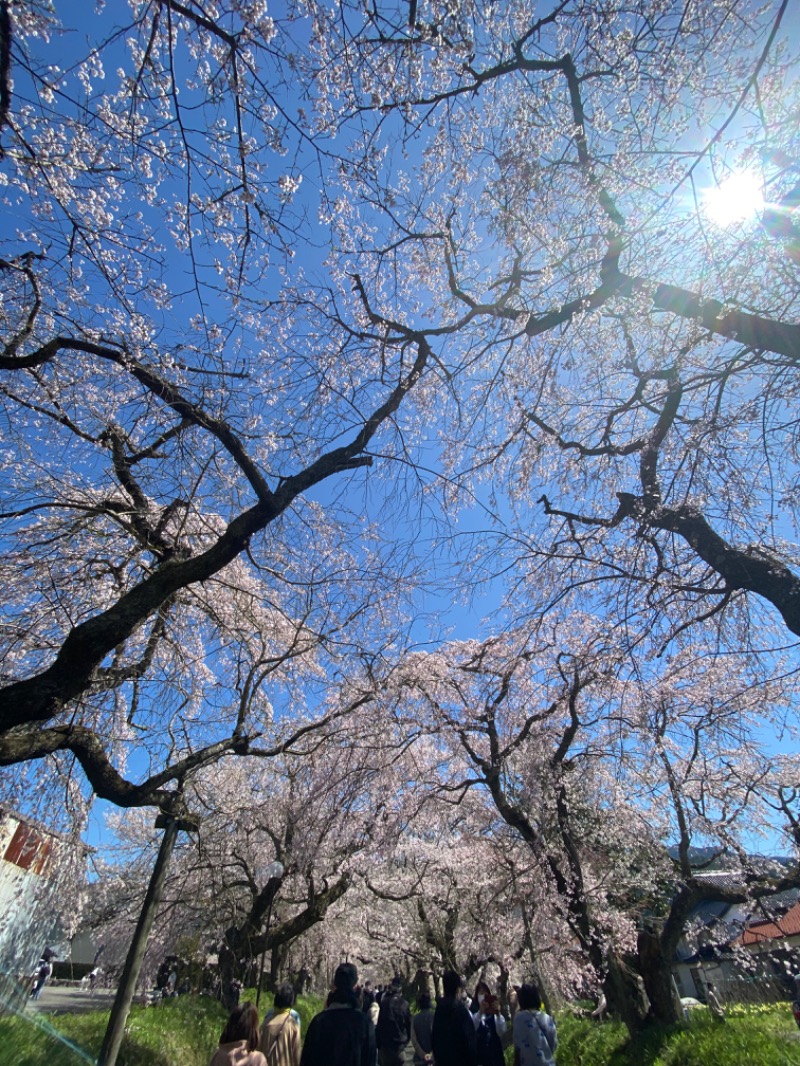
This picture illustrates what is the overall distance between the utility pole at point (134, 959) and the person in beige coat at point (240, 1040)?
0.93 meters

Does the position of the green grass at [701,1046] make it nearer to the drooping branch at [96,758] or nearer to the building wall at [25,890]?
the drooping branch at [96,758]

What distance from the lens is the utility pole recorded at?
422 cm

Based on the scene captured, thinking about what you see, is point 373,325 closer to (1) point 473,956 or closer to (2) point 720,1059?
(2) point 720,1059

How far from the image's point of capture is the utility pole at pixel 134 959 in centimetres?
422

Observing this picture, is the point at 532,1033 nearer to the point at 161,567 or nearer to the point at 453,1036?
the point at 453,1036

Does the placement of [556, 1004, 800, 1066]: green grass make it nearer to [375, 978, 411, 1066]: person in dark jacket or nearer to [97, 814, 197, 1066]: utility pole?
[375, 978, 411, 1066]: person in dark jacket

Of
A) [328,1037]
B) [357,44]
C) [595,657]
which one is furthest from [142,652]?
[357,44]

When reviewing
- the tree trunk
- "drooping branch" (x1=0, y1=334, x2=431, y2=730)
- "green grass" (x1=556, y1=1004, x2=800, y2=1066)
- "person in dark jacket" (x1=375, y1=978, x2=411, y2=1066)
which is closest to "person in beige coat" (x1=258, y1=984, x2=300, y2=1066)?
"drooping branch" (x1=0, y1=334, x2=431, y2=730)

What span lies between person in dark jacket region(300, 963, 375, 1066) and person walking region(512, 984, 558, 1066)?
1.76 metres

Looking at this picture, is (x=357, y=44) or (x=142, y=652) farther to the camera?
(x=142, y=652)

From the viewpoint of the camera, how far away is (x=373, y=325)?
5.14 m

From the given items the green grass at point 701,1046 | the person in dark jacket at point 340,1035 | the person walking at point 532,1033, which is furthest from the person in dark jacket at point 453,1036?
the green grass at point 701,1046

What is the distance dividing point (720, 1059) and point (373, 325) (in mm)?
7396

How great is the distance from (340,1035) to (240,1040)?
2.38 ft
